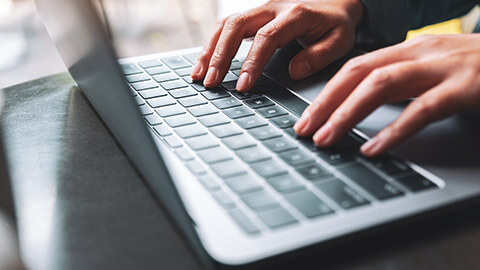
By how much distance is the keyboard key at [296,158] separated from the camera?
40cm

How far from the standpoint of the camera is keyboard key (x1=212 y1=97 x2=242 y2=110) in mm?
543

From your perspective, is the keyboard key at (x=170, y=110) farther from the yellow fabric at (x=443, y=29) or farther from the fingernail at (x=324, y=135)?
the yellow fabric at (x=443, y=29)

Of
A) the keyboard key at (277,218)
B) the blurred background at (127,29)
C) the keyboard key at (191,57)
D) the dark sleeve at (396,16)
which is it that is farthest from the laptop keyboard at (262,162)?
the blurred background at (127,29)

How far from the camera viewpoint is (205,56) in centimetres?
64

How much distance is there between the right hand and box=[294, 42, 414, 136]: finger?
0.14m

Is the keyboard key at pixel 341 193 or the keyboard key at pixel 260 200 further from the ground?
the keyboard key at pixel 260 200

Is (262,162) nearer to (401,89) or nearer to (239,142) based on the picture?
(239,142)

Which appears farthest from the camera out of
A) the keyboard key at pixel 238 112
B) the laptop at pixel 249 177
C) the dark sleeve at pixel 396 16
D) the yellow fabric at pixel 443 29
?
the yellow fabric at pixel 443 29

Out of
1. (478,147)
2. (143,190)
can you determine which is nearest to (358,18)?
(478,147)

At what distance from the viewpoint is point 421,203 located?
343 millimetres

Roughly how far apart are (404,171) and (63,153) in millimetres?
329

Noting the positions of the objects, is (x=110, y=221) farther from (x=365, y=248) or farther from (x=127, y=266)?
(x=365, y=248)

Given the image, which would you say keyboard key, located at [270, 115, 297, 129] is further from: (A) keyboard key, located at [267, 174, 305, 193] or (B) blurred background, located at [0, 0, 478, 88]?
(B) blurred background, located at [0, 0, 478, 88]

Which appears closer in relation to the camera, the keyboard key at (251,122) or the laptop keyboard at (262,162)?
the laptop keyboard at (262,162)
